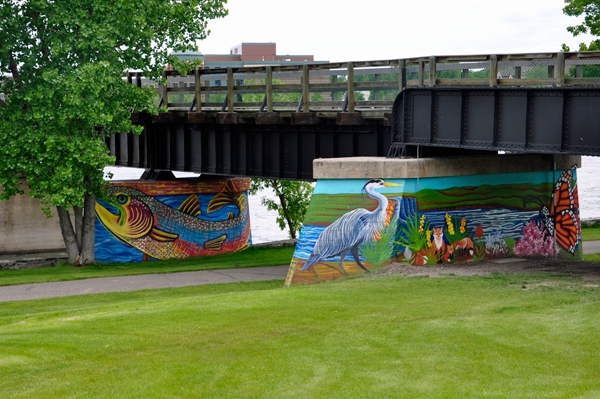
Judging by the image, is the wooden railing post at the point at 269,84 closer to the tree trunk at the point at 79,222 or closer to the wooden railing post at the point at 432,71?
the wooden railing post at the point at 432,71

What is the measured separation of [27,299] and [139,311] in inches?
239

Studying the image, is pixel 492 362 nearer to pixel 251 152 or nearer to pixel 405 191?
pixel 405 191

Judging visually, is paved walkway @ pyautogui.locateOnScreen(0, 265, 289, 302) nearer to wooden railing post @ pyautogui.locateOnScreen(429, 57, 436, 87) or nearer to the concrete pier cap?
the concrete pier cap

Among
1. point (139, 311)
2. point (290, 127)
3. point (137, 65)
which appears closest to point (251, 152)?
point (290, 127)

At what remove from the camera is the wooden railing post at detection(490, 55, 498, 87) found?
1563 cm

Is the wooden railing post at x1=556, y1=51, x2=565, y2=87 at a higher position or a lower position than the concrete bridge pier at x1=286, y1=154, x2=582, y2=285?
higher

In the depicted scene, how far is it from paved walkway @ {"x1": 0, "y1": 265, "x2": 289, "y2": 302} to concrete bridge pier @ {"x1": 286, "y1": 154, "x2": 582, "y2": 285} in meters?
4.30

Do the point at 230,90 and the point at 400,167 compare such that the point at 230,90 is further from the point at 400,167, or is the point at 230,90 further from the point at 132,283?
the point at 400,167

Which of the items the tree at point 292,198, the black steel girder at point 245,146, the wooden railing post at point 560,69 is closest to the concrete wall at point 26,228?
the black steel girder at point 245,146

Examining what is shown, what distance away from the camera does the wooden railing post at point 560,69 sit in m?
14.5

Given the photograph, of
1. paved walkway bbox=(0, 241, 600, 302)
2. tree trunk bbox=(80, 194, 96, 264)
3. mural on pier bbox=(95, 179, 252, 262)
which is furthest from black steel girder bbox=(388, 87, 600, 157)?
A: tree trunk bbox=(80, 194, 96, 264)

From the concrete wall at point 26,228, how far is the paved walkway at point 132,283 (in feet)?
22.8

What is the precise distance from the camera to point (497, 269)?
52.8ft

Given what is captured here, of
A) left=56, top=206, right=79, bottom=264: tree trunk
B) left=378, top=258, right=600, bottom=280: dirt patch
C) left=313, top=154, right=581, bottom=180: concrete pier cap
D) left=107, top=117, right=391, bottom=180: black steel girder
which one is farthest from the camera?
left=56, top=206, right=79, bottom=264: tree trunk
